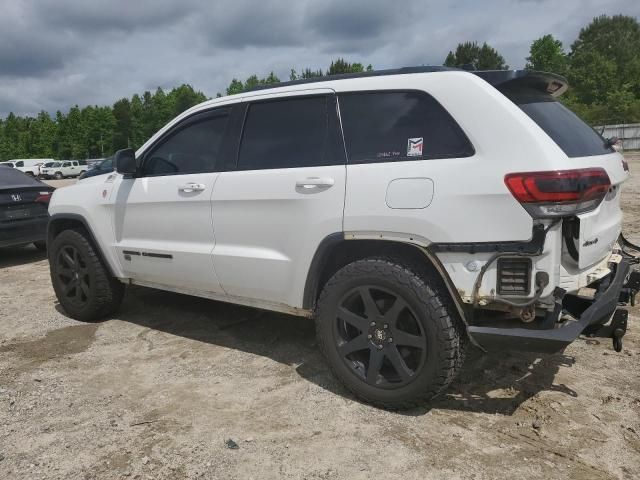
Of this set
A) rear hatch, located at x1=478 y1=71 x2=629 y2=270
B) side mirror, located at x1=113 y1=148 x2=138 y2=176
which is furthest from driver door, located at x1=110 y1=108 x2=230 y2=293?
rear hatch, located at x1=478 y1=71 x2=629 y2=270

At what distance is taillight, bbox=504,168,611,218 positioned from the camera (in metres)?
2.55

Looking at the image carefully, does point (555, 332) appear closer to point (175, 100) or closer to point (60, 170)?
point (60, 170)

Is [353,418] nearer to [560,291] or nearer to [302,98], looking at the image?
[560,291]

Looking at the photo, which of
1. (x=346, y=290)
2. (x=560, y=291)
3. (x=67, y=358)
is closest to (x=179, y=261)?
(x=67, y=358)

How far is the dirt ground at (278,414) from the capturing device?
105 inches

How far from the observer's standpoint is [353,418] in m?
3.07

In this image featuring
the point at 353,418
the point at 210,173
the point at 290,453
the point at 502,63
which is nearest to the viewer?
the point at 290,453

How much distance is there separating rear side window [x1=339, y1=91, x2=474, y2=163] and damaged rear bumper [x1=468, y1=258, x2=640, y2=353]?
36.1 inches

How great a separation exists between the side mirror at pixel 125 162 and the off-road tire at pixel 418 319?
1990 mm

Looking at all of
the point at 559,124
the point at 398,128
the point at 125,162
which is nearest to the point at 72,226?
the point at 125,162

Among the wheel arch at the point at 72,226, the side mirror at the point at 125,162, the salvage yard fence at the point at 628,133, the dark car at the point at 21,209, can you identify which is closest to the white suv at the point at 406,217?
the side mirror at the point at 125,162

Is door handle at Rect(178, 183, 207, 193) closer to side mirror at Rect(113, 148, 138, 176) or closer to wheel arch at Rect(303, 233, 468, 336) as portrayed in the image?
side mirror at Rect(113, 148, 138, 176)

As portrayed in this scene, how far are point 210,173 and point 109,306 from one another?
1.83 m

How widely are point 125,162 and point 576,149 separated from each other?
3138 millimetres
